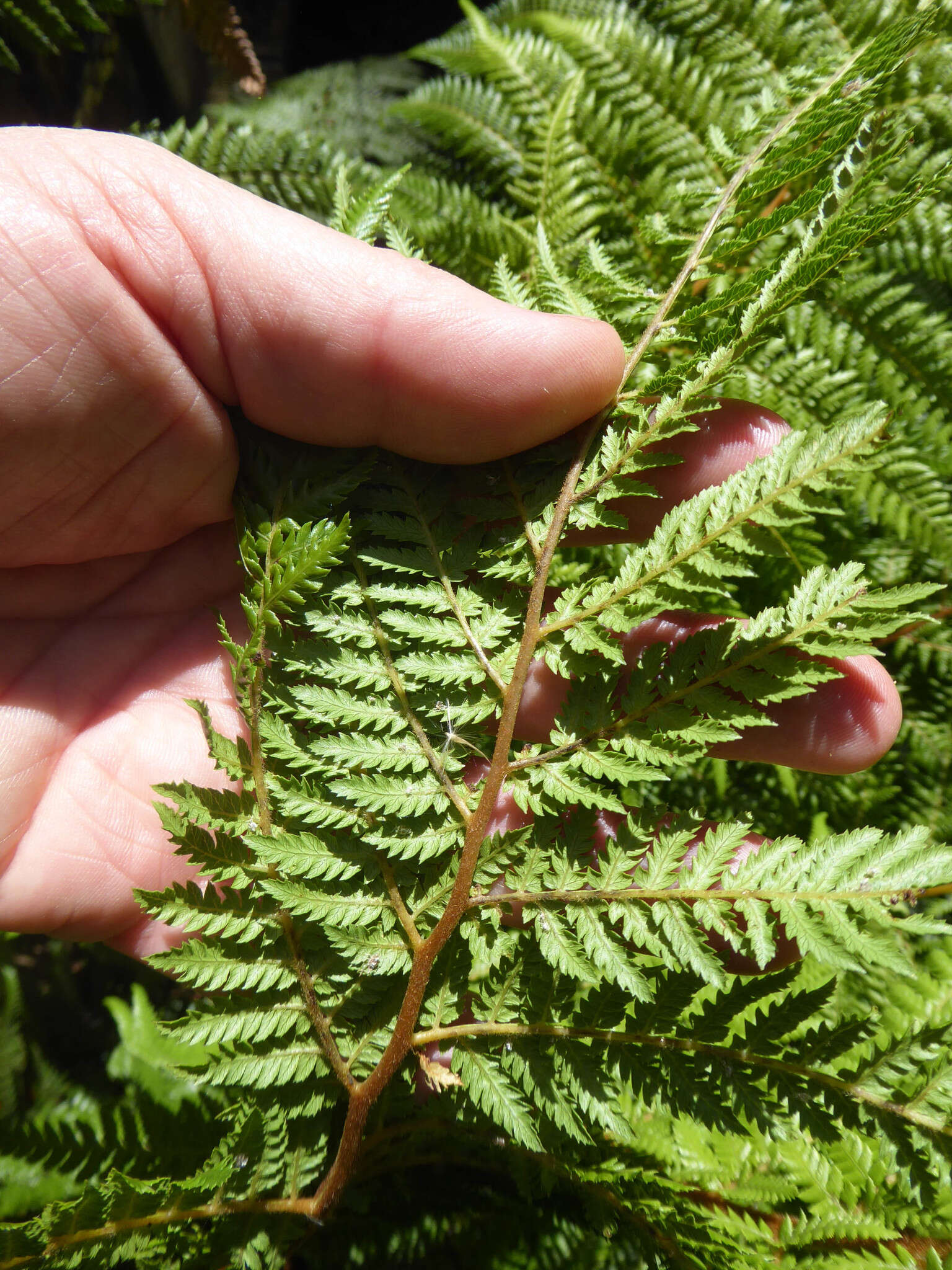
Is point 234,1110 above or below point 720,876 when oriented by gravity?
below

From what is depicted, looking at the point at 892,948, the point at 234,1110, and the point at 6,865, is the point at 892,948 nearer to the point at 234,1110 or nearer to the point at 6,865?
the point at 234,1110

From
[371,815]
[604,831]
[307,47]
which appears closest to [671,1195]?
[604,831]

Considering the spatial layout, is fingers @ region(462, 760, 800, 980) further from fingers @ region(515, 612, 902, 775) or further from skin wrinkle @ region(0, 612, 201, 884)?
skin wrinkle @ region(0, 612, 201, 884)

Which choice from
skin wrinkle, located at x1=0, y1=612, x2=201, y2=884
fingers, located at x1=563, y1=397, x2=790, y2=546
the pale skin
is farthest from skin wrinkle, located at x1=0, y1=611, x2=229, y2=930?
fingers, located at x1=563, y1=397, x2=790, y2=546

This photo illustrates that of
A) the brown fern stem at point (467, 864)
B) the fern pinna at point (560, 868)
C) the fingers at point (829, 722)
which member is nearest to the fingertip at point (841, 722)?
the fingers at point (829, 722)

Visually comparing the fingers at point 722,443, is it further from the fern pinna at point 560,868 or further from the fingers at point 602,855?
the fingers at point 602,855

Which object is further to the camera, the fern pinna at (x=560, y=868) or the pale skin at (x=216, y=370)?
the pale skin at (x=216, y=370)

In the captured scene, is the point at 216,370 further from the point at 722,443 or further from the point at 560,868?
the point at 560,868

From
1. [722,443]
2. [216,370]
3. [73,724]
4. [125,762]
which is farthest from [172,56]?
[722,443]
